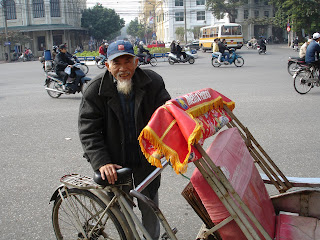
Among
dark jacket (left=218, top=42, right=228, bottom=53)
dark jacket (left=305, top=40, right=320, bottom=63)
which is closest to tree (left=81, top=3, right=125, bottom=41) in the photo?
dark jacket (left=218, top=42, right=228, bottom=53)

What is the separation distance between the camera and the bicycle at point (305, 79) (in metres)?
8.75

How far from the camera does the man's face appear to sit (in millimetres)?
2135

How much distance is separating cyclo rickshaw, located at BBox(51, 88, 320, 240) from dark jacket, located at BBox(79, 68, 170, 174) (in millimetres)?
225

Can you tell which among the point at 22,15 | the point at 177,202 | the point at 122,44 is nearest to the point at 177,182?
the point at 177,202

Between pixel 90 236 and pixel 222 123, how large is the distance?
3.67ft

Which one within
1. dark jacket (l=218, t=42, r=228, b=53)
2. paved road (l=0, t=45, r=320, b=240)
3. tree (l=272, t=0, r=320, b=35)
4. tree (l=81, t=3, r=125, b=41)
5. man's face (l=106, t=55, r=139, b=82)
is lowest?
paved road (l=0, t=45, r=320, b=240)

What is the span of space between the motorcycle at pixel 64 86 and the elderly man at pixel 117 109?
24.7ft

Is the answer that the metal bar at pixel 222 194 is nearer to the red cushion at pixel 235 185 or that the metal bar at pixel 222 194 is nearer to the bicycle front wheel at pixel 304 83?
the red cushion at pixel 235 185

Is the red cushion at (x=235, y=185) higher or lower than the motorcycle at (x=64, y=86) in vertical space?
lower

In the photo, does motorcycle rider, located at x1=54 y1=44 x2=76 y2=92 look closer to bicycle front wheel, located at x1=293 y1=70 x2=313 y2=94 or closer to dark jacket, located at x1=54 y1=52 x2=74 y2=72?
dark jacket, located at x1=54 y1=52 x2=74 y2=72

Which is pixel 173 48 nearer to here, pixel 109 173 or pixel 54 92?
pixel 54 92

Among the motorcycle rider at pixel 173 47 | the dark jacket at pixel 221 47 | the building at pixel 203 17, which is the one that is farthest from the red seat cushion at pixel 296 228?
the building at pixel 203 17

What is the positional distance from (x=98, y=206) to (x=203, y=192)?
0.72 m

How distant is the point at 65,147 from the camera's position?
5195mm
